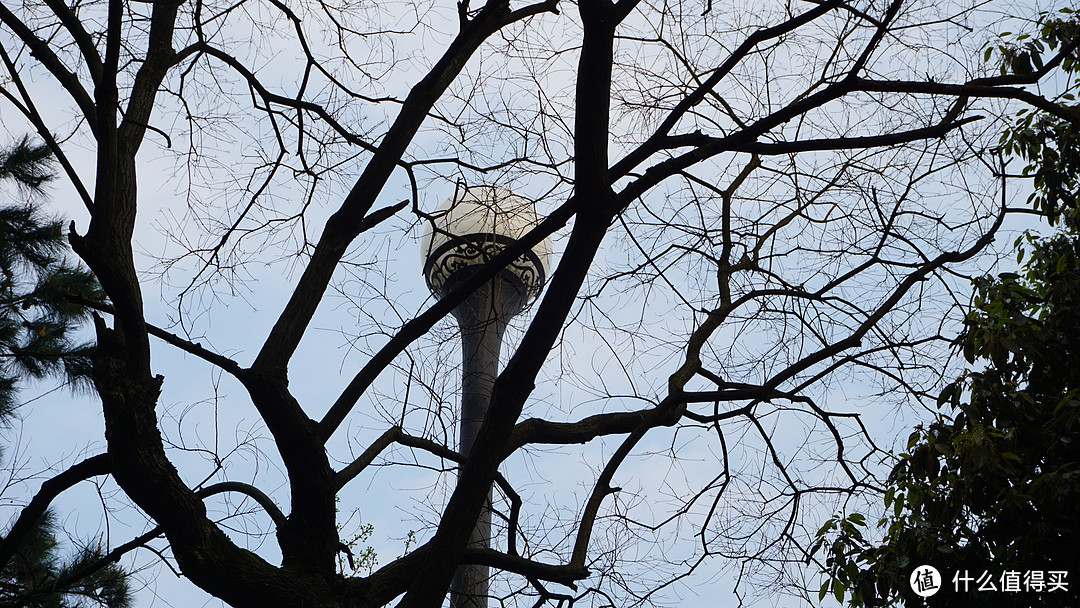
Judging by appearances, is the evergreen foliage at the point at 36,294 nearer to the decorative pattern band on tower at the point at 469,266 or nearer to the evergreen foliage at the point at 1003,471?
the decorative pattern band on tower at the point at 469,266

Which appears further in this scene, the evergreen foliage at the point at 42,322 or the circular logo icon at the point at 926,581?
the evergreen foliage at the point at 42,322

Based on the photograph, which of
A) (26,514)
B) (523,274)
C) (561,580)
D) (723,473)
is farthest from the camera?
(523,274)

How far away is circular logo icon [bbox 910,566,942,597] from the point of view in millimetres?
3186

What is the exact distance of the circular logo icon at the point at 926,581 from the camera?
3186mm

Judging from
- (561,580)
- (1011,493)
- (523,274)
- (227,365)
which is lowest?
(1011,493)

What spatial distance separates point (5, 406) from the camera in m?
5.10

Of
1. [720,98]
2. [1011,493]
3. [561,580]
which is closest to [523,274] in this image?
[720,98]

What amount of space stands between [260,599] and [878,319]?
289cm

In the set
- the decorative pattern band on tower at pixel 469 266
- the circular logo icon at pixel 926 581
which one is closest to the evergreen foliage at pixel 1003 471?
the circular logo icon at pixel 926 581

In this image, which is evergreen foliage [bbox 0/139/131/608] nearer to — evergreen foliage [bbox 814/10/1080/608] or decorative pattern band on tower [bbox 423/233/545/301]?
decorative pattern band on tower [bbox 423/233/545/301]

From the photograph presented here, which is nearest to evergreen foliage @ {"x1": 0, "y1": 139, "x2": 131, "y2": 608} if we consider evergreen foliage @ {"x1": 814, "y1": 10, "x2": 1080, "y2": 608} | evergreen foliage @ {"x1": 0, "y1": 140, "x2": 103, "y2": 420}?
evergreen foliage @ {"x1": 0, "y1": 140, "x2": 103, "y2": 420}

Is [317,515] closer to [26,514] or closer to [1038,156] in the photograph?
[26,514]

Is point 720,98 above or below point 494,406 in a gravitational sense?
above

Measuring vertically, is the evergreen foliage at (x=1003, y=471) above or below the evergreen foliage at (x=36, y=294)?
below
